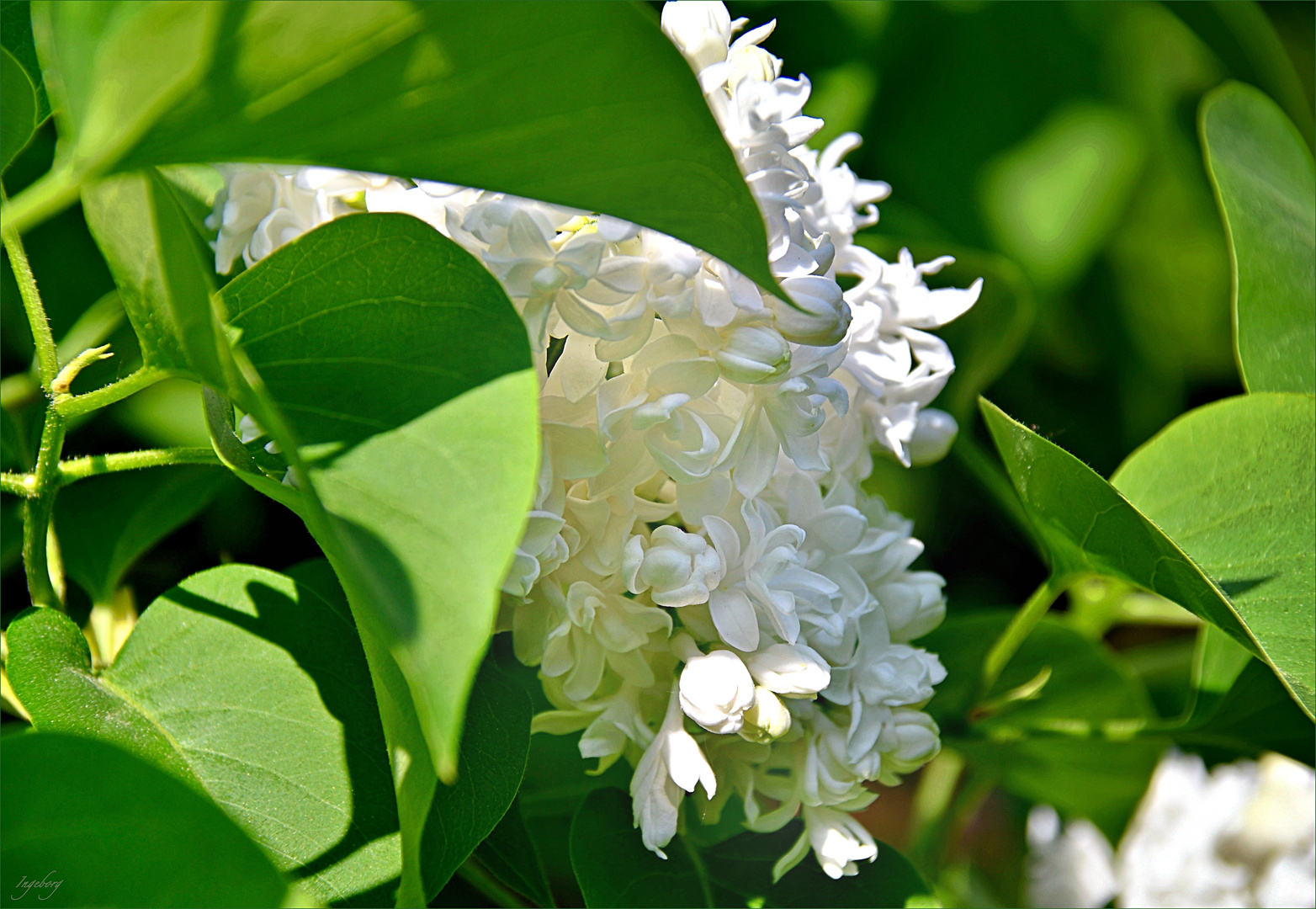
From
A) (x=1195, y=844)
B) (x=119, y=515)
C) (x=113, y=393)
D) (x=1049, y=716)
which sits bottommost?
(x=1195, y=844)

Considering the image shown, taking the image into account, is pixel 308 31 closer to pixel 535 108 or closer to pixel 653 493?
pixel 535 108

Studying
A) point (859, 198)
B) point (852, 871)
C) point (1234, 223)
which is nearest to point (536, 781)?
point (852, 871)

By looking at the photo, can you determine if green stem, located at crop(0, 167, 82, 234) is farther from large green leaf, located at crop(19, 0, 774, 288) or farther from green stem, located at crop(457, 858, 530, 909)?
green stem, located at crop(457, 858, 530, 909)

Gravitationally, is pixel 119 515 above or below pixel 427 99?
below

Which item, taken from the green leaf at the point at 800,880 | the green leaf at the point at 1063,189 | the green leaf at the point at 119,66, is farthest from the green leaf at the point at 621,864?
the green leaf at the point at 1063,189

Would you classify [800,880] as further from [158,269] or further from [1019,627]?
[158,269]

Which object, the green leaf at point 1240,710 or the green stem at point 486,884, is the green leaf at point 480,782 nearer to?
the green stem at point 486,884

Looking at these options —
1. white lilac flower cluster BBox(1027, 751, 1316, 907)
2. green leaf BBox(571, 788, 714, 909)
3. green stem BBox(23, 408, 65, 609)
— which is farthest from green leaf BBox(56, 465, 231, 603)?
white lilac flower cluster BBox(1027, 751, 1316, 907)

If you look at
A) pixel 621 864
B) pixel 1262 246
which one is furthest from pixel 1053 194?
pixel 621 864
